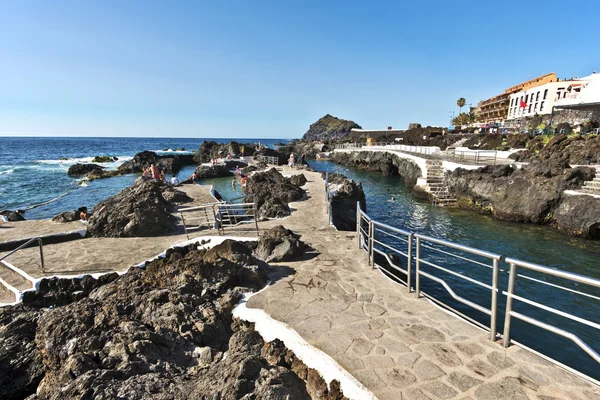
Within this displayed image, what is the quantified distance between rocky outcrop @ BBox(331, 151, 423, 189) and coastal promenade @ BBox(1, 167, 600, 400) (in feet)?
88.0

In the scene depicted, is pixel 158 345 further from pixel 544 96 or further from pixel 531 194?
pixel 544 96

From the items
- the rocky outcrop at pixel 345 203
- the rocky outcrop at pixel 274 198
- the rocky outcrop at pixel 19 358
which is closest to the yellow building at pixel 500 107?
the rocky outcrop at pixel 345 203

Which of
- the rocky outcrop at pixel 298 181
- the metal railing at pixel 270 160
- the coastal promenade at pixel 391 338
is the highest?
the metal railing at pixel 270 160

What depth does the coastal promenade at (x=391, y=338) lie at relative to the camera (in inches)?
134

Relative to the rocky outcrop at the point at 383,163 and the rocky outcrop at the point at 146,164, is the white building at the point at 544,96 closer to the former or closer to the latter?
the rocky outcrop at the point at 383,163

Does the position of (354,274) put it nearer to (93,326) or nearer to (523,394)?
(523,394)

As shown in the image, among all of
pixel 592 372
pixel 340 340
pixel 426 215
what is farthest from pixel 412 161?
pixel 340 340

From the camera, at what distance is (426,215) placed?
68.2ft

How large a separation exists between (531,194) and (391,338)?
1907 cm

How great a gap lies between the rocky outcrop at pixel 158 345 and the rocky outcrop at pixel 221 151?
46.4 m

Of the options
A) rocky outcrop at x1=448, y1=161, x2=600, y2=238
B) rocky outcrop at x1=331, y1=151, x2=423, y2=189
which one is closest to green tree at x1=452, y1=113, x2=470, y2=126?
rocky outcrop at x1=331, y1=151, x2=423, y2=189

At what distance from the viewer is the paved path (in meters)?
3.39

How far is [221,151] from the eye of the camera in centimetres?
5547

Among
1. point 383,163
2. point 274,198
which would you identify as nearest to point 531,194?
point 274,198
